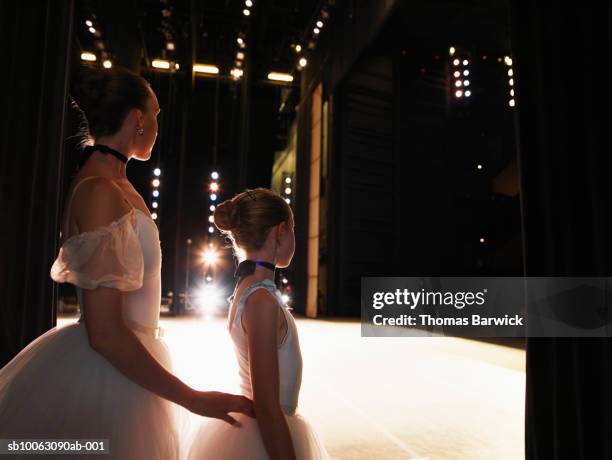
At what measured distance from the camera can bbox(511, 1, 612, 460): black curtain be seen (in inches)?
61.1

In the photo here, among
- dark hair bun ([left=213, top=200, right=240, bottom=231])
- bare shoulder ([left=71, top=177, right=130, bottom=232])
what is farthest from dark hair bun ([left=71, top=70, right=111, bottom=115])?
dark hair bun ([left=213, top=200, right=240, bottom=231])

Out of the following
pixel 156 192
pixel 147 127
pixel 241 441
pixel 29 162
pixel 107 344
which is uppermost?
pixel 156 192

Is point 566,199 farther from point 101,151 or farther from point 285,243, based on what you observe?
point 101,151

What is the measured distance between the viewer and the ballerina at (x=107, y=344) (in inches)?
29.6

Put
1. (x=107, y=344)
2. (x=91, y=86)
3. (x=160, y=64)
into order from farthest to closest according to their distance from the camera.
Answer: (x=160, y=64)
(x=91, y=86)
(x=107, y=344)

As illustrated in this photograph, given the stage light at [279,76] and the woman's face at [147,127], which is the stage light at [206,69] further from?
the woman's face at [147,127]

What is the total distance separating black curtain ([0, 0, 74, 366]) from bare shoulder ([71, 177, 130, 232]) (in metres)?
1.22

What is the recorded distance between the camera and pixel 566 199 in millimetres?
1635

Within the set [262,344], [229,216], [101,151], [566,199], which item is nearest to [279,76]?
[566,199]

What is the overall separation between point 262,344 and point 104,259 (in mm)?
344

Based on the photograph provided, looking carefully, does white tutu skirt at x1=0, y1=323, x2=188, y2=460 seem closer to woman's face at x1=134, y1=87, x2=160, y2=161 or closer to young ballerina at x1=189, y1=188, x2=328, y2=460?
young ballerina at x1=189, y1=188, x2=328, y2=460

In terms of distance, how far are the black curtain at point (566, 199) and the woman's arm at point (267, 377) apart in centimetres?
111

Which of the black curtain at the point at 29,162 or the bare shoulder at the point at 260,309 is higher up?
the black curtain at the point at 29,162

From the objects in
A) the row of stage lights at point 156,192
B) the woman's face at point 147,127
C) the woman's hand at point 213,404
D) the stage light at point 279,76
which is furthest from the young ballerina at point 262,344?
the stage light at point 279,76
